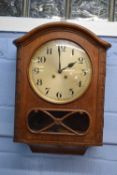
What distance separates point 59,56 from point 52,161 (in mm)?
416

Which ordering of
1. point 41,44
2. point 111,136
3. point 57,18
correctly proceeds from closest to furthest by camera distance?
point 41,44 < point 111,136 < point 57,18

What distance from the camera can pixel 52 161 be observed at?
1463mm

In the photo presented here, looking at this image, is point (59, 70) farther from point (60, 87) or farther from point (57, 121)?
point (57, 121)

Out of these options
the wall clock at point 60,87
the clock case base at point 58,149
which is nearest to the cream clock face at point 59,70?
the wall clock at point 60,87

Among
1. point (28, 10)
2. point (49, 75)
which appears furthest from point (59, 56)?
point (28, 10)

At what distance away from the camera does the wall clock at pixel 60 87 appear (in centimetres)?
131

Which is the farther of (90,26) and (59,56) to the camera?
(90,26)

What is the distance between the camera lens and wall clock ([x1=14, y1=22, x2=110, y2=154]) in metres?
1.31

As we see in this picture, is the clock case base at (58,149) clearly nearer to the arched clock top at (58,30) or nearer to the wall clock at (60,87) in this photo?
the wall clock at (60,87)

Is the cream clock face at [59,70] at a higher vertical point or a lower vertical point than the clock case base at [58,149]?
higher

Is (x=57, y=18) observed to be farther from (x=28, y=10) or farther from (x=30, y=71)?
(x=30, y=71)

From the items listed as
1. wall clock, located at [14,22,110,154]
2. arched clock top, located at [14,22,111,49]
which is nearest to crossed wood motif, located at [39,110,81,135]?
wall clock, located at [14,22,110,154]

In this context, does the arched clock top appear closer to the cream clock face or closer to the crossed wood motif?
the cream clock face

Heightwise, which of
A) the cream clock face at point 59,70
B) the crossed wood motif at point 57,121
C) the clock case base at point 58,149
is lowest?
the clock case base at point 58,149
